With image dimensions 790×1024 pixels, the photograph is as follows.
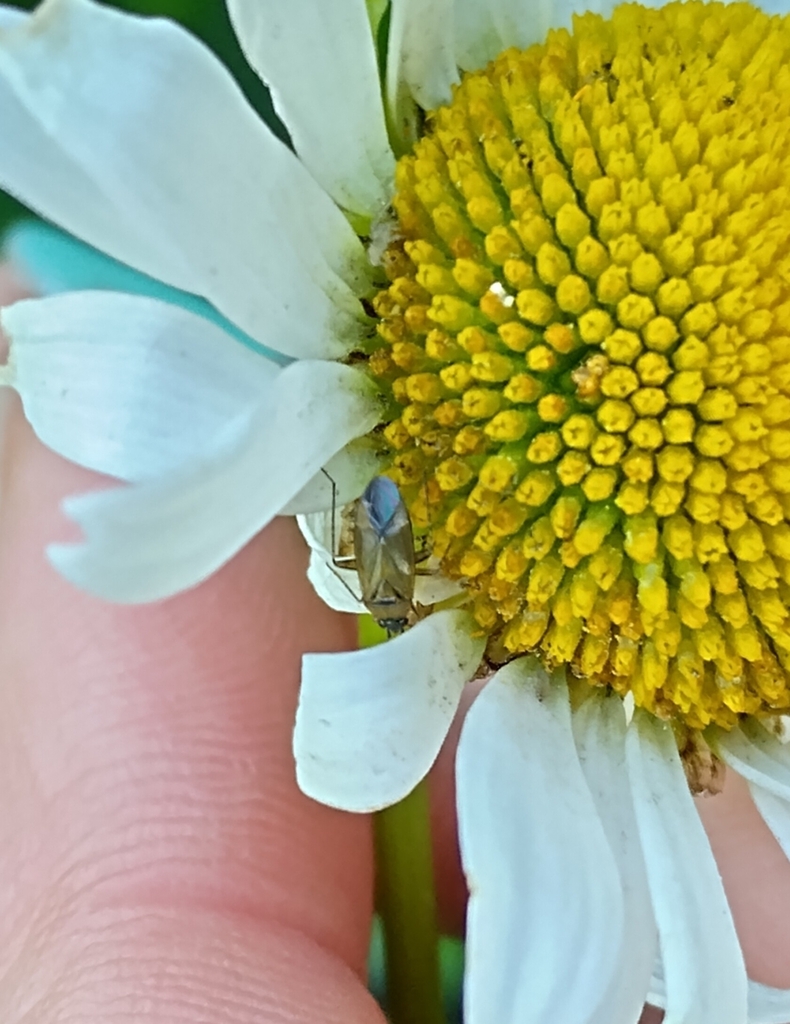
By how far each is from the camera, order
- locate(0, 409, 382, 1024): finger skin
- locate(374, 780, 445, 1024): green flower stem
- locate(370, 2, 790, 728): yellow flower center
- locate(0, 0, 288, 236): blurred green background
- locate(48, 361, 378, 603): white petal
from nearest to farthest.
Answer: locate(48, 361, 378, 603): white petal, locate(370, 2, 790, 728): yellow flower center, locate(0, 409, 382, 1024): finger skin, locate(374, 780, 445, 1024): green flower stem, locate(0, 0, 288, 236): blurred green background

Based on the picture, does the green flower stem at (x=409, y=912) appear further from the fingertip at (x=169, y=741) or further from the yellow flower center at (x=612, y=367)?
the yellow flower center at (x=612, y=367)

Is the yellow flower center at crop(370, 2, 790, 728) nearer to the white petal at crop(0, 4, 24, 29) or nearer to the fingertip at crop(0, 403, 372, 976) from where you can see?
the white petal at crop(0, 4, 24, 29)

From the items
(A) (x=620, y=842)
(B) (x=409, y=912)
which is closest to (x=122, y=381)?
(A) (x=620, y=842)

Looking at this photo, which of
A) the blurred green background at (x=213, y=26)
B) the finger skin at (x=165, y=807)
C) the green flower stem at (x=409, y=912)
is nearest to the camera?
the finger skin at (x=165, y=807)

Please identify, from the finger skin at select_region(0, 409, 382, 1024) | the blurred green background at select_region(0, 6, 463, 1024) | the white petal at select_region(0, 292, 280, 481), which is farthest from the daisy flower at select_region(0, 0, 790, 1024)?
the blurred green background at select_region(0, 6, 463, 1024)

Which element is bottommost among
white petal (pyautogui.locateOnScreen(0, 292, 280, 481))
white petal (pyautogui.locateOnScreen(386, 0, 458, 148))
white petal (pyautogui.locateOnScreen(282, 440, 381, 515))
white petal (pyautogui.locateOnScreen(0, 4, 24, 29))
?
white petal (pyautogui.locateOnScreen(282, 440, 381, 515))

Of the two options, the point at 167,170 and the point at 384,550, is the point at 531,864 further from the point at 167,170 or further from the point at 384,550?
the point at 167,170

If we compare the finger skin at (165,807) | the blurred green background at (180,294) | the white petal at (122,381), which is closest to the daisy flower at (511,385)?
the white petal at (122,381)
